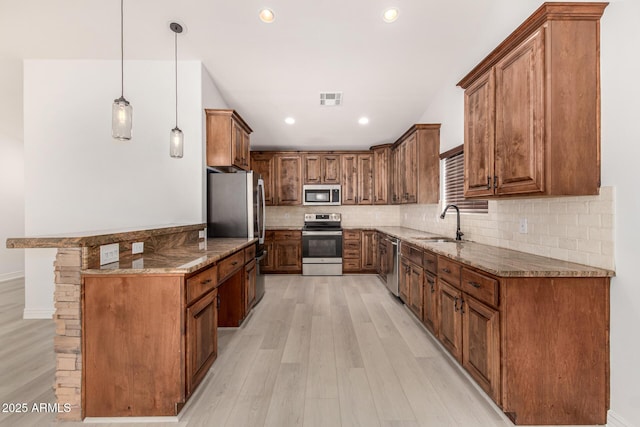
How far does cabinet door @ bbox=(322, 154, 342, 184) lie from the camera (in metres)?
6.08

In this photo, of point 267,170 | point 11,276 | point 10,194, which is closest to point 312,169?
point 267,170

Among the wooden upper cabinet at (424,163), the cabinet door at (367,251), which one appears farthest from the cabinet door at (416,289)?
the cabinet door at (367,251)

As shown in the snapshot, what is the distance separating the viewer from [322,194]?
19.7 feet

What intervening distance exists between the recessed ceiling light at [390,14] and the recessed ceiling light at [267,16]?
3.51 feet

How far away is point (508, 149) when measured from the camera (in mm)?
2064

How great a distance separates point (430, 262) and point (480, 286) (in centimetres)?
91

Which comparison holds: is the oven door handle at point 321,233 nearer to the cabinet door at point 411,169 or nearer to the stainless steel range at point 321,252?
the stainless steel range at point 321,252

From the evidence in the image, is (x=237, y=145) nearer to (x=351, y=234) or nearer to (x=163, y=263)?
(x=163, y=263)

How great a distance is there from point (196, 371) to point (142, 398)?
319 mm

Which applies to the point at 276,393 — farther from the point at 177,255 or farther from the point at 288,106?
the point at 288,106

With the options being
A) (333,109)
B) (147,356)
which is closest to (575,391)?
(147,356)

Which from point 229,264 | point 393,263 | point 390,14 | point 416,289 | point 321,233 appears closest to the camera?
point 229,264

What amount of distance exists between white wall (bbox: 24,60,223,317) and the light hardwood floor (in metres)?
1.33

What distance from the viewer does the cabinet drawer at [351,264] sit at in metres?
5.81
